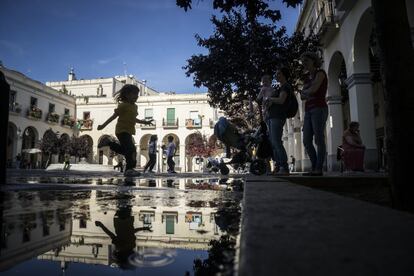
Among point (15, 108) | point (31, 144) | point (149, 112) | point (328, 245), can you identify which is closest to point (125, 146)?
point (328, 245)

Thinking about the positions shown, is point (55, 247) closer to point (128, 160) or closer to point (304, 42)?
point (128, 160)

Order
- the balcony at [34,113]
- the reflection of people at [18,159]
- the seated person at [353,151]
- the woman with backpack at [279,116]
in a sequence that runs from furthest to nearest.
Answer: the balcony at [34,113] < the reflection of people at [18,159] < the seated person at [353,151] < the woman with backpack at [279,116]

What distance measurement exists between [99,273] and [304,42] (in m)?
14.2

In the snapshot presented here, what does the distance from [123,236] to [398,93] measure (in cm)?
134

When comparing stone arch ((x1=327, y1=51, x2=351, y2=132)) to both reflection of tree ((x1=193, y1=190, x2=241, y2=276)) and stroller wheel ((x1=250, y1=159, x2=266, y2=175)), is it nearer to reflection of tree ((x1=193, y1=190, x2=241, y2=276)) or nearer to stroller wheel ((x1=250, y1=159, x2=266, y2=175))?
stroller wheel ((x1=250, y1=159, x2=266, y2=175))

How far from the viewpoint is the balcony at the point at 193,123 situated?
34.4 m

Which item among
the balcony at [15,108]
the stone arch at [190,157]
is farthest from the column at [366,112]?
the balcony at [15,108]

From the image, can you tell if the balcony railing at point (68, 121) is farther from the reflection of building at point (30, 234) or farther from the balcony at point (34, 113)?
the reflection of building at point (30, 234)

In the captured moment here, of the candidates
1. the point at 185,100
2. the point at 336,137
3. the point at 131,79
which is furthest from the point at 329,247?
the point at 131,79

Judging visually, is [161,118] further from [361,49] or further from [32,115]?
[361,49]

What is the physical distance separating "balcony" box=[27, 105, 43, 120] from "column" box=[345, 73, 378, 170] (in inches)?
Result: 1070

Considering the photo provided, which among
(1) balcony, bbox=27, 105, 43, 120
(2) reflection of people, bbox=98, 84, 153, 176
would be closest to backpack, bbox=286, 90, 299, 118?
(2) reflection of people, bbox=98, 84, 153, 176

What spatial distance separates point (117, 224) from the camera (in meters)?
1.08

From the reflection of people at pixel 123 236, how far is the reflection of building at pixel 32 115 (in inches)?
1101
